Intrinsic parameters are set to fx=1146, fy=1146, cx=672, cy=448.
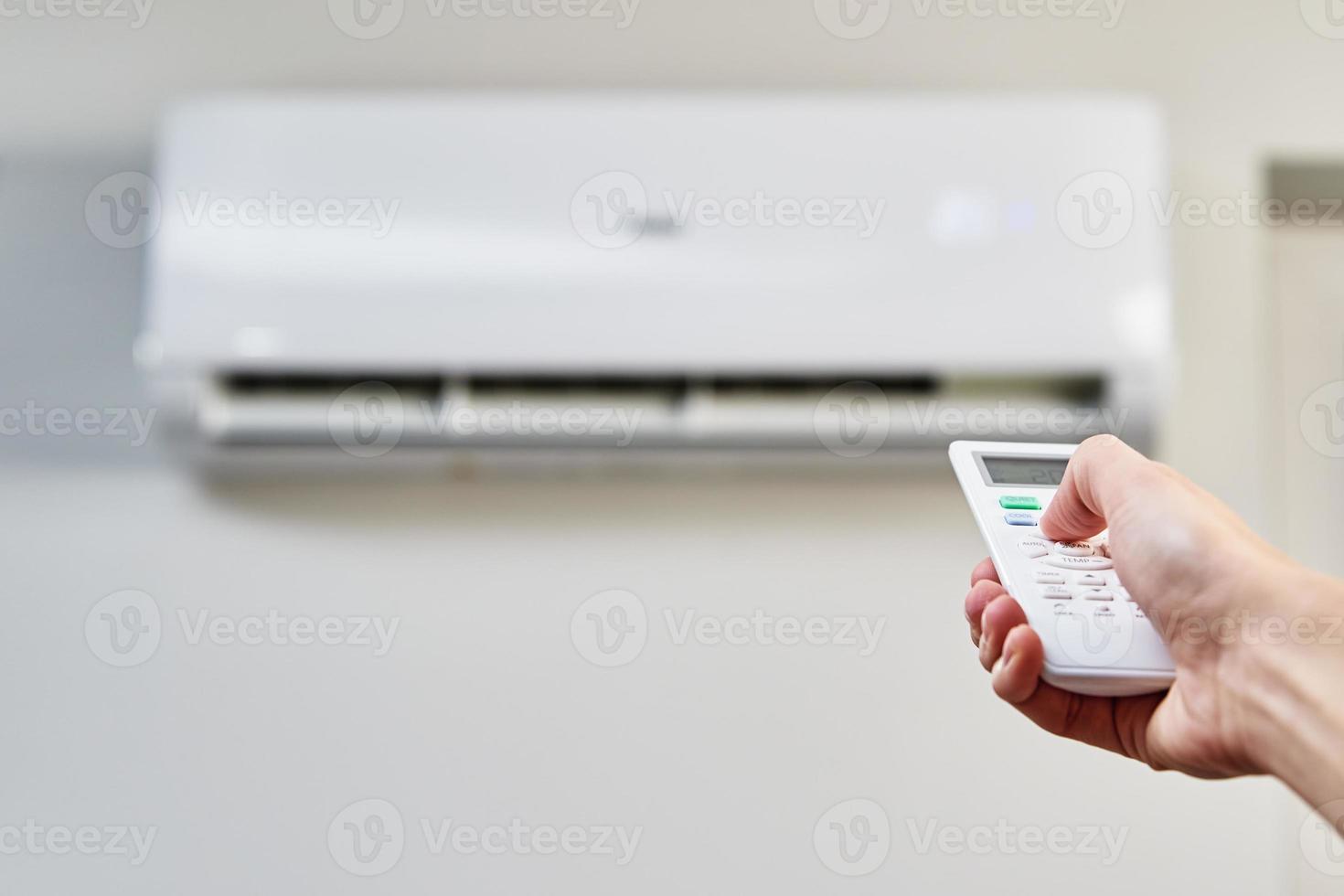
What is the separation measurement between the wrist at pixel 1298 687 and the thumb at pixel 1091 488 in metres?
0.11

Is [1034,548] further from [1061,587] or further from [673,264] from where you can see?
[673,264]

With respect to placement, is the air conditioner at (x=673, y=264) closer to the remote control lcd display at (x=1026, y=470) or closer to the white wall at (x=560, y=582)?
the white wall at (x=560, y=582)

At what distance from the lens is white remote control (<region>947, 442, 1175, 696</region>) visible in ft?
1.98

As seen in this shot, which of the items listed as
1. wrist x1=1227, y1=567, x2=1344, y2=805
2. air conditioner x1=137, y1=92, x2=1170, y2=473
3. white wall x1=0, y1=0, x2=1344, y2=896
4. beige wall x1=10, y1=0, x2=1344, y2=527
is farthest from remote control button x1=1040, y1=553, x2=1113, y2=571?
beige wall x1=10, y1=0, x2=1344, y2=527

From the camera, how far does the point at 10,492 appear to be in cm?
124

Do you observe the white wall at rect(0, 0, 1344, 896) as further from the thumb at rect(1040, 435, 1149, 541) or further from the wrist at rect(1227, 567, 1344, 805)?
the wrist at rect(1227, 567, 1344, 805)

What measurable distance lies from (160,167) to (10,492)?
0.41 meters

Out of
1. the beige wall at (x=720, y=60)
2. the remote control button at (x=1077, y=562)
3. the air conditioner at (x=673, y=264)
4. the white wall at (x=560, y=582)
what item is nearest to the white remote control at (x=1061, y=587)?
the remote control button at (x=1077, y=562)

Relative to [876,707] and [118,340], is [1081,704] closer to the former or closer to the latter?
[876,707]

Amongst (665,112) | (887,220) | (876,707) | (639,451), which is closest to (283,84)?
(665,112)

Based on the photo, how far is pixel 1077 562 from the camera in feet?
2.19

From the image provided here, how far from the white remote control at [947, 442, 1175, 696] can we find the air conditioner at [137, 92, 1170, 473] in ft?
1.16

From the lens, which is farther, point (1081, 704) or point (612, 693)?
point (612, 693)

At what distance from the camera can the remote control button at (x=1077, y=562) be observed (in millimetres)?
664
